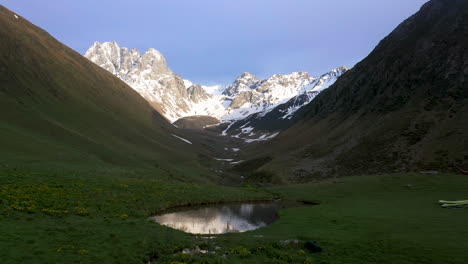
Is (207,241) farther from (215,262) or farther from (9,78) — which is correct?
(9,78)

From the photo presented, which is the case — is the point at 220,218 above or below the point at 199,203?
below

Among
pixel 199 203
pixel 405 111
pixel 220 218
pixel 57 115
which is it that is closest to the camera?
pixel 220 218

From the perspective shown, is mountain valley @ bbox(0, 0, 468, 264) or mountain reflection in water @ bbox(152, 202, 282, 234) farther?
mountain reflection in water @ bbox(152, 202, 282, 234)

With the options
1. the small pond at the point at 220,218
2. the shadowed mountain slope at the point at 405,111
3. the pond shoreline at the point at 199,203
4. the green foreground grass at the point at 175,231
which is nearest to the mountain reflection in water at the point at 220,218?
the small pond at the point at 220,218

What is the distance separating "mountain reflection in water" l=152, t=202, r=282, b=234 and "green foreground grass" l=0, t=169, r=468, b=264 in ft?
9.69

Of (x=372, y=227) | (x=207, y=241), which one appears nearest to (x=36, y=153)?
(x=207, y=241)

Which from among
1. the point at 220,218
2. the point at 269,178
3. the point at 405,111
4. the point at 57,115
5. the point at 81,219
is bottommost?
the point at 220,218

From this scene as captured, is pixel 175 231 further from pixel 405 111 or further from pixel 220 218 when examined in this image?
pixel 405 111

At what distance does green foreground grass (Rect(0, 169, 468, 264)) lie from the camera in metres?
19.6

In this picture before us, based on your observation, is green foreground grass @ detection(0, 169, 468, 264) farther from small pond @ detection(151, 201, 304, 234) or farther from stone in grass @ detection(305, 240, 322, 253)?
small pond @ detection(151, 201, 304, 234)

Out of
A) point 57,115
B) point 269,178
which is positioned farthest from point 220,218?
point 57,115

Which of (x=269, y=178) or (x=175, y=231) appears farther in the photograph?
(x=269, y=178)

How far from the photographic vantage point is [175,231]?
28.2 m

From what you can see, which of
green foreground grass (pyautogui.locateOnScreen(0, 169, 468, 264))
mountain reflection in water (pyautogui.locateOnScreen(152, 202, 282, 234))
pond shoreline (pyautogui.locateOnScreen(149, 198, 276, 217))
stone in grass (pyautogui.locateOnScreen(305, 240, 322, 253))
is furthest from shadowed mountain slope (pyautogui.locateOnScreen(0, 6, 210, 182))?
stone in grass (pyautogui.locateOnScreen(305, 240, 322, 253))
